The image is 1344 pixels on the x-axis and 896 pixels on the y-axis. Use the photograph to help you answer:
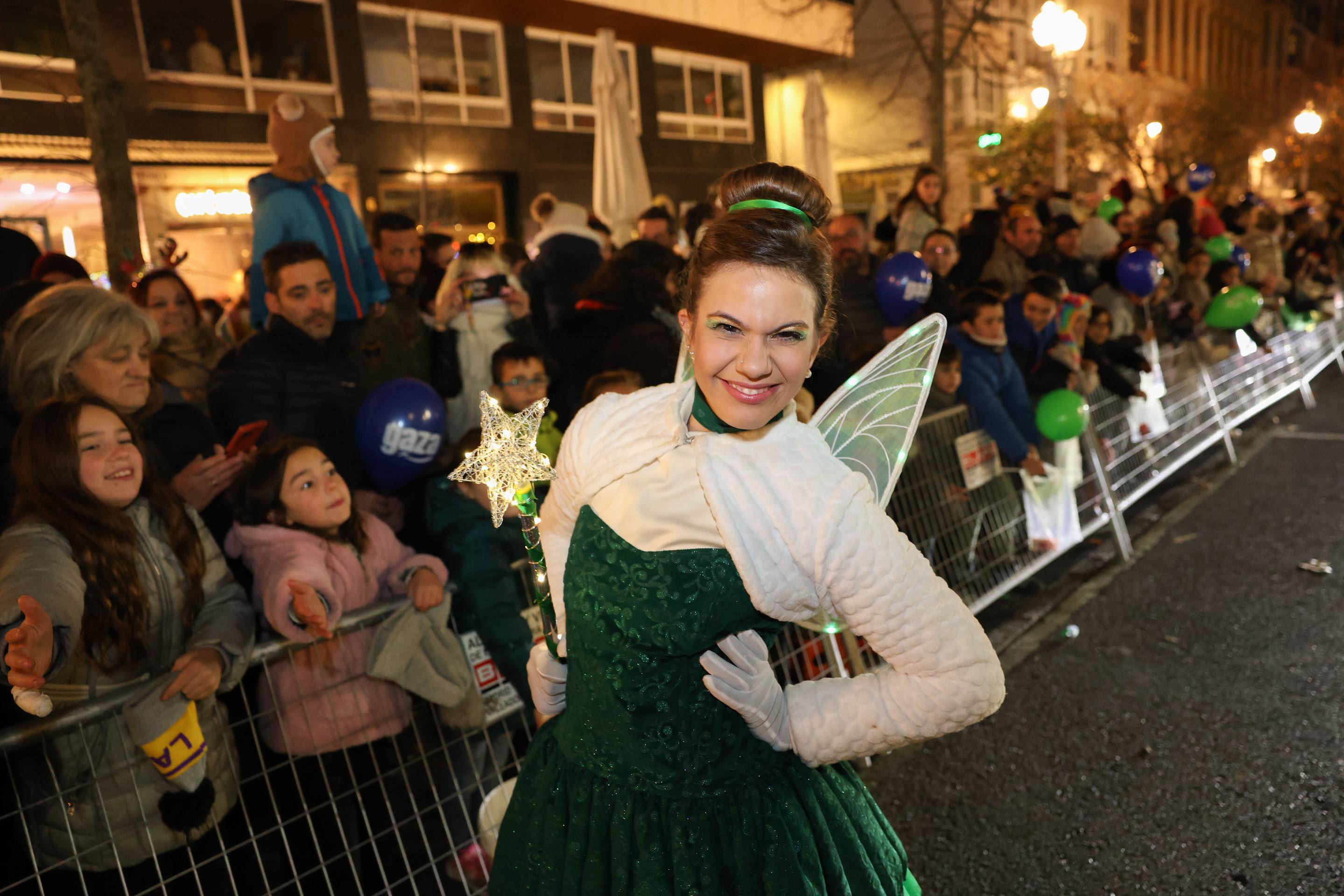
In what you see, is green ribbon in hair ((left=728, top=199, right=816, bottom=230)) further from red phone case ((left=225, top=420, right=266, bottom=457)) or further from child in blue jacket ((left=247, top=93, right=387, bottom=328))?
child in blue jacket ((left=247, top=93, right=387, bottom=328))

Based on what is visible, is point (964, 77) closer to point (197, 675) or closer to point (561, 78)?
point (561, 78)

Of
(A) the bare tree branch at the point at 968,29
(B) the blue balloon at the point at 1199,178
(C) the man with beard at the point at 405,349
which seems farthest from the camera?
(B) the blue balloon at the point at 1199,178

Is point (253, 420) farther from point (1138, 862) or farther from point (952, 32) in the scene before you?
point (952, 32)

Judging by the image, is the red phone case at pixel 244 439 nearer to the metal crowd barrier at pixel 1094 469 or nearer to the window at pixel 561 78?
the metal crowd barrier at pixel 1094 469

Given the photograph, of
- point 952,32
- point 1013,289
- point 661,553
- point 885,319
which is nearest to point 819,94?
point 1013,289

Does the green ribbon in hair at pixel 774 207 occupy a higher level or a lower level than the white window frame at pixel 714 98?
lower

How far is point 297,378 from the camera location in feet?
12.4

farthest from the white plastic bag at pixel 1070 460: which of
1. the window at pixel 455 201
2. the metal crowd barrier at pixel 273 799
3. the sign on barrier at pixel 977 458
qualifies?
the window at pixel 455 201

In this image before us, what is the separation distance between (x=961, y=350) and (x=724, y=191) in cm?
368

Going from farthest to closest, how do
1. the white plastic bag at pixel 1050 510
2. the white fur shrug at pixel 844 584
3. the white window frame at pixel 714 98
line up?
the white window frame at pixel 714 98 → the white plastic bag at pixel 1050 510 → the white fur shrug at pixel 844 584

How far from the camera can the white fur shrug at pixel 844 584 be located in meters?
1.55

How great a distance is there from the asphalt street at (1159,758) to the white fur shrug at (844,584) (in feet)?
5.79

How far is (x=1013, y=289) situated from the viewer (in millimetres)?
7293

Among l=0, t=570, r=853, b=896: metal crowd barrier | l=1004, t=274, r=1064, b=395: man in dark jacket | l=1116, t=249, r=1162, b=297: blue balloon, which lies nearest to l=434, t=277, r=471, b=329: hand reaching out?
l=0, t=570, r=853, b=896: metal crowd barrier
